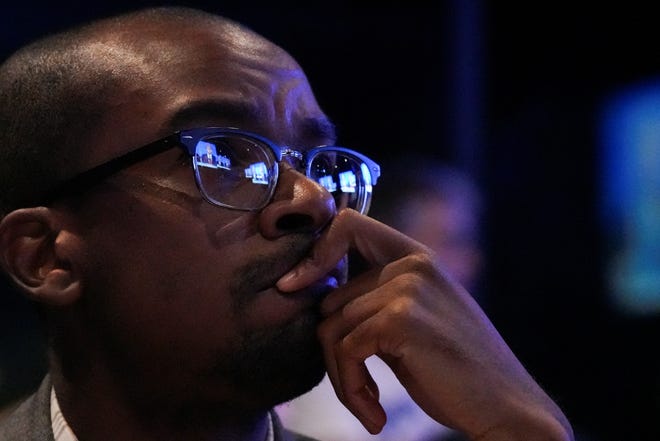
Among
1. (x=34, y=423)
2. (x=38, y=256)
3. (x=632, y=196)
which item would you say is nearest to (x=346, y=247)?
(x=38, y=256)

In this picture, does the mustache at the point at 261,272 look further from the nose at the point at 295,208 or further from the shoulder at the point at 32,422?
the shoulder at the point at 32,422

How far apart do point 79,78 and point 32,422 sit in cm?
53

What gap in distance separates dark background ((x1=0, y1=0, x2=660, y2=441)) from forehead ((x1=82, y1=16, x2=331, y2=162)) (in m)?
1.95

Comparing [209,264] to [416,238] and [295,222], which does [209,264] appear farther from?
[416,238]

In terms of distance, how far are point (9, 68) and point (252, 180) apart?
483 mm

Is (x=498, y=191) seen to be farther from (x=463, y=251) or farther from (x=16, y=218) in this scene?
(x=16, y=218)

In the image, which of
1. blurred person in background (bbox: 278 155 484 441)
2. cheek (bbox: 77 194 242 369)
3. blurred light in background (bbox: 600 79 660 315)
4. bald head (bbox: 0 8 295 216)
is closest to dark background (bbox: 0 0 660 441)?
blurred light in background (bbox: 600 79 660 315)

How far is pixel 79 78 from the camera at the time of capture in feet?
4.10

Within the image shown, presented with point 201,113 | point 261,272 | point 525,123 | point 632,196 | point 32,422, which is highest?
point 201,113

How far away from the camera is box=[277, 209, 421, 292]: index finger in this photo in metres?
1.16

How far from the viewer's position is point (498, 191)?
11.8 feet

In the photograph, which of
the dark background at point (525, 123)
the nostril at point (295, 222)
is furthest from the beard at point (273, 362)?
the dark background at point (525, 123)

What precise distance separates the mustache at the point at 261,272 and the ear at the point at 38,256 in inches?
10.0

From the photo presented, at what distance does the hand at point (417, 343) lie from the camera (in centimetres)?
115
